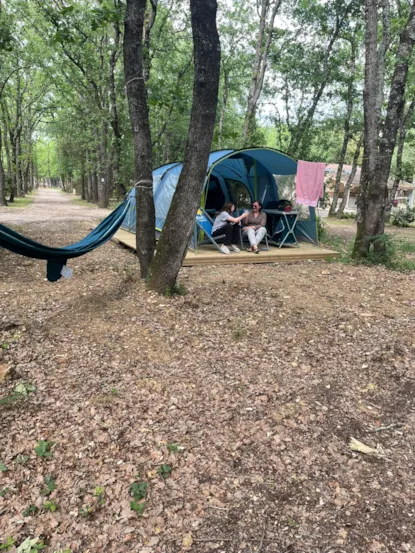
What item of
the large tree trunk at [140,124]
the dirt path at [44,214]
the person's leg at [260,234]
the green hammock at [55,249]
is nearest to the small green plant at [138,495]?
the green hammock at [55,249]

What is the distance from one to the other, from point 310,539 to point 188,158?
3.44 meters

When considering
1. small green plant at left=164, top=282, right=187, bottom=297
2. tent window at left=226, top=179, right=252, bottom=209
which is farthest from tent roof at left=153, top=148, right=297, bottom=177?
small green plant at left=164, top=282, right=187, bottom=297

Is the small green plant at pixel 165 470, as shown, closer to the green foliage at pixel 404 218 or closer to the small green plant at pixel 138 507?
the small green plant at pixel 138 507

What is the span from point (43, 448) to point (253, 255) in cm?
504

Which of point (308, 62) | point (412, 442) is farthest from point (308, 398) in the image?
point (308, 62)

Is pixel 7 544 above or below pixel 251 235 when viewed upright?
below

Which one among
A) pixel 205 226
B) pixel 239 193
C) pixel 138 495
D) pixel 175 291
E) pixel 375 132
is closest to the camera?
pixel 138 495

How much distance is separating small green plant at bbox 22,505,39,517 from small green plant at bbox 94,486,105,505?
0.27 metres

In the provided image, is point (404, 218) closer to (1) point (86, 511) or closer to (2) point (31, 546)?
(1) point (86, 511)

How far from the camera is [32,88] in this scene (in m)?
21.0

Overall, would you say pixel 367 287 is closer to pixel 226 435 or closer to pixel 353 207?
pixel 226 435

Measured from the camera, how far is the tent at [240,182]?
7.55 m

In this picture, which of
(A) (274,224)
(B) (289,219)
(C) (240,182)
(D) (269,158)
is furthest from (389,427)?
(C) (240,182)

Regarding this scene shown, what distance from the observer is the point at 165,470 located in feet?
6.61
